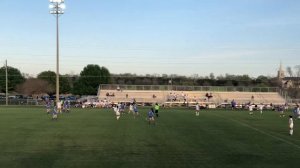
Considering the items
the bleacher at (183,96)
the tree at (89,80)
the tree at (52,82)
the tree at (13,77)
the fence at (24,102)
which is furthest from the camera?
the tree at (52,82)

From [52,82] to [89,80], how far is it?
13060mm

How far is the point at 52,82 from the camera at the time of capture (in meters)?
117

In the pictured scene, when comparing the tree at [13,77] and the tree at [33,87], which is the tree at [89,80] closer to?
the tree at [33,87]

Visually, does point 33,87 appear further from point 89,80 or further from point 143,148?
point 143,148

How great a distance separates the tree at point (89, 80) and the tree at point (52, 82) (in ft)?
19.7

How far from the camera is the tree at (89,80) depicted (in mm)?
109062

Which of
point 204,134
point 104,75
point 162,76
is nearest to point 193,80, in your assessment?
point 162,76

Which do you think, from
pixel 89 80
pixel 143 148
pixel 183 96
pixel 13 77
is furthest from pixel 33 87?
pixel 143 148

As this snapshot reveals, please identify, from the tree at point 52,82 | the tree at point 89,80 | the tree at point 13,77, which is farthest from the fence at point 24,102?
the tree at point 52,82

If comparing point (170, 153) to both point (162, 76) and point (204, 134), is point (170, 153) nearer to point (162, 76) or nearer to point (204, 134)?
point (204, 134)

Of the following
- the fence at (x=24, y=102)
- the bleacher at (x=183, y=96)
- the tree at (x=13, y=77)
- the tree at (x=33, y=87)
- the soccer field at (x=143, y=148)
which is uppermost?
the tree at (x=13, y=77)

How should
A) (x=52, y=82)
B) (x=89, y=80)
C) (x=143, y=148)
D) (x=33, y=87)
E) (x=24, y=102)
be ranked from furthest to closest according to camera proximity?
(x=52, y=82)
(x=33, y=87)
(x=89, y=80)
(x=24, y=102)
(x=143, y=148)

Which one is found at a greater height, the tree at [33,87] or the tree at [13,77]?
the tree at [13,77]

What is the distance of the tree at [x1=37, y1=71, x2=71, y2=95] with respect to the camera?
381 feet
